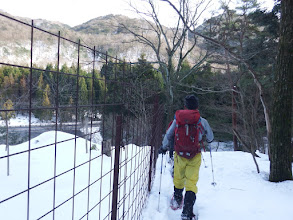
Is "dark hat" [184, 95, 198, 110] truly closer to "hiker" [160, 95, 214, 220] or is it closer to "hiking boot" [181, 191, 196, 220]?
"hiker" [160, 95, 214, 220]

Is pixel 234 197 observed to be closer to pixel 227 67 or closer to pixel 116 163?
pixel 116 163

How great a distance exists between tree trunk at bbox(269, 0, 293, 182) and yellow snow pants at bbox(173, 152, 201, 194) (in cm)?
228

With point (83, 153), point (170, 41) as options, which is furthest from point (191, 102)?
point (170, 41)

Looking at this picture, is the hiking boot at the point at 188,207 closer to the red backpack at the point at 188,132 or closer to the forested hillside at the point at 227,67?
the red backpack at the point at 188,132

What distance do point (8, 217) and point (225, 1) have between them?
11.8 meters

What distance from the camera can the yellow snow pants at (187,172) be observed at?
3.37 meters

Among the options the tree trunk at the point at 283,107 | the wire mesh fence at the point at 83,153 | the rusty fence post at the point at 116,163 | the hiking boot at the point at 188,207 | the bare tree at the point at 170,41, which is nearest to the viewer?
the rusty fence post at the point at 116,163

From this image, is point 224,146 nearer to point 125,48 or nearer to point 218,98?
point 218,98

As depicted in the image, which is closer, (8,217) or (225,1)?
(8,217)

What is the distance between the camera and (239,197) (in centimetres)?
411

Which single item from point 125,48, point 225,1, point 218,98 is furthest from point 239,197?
point 218,98

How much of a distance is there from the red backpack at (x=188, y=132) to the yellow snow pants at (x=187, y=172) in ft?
0.37

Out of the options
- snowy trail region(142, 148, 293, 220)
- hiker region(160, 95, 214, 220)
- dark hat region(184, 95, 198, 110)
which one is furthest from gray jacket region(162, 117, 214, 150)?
snowy trail region(142, 148, 293, 220)

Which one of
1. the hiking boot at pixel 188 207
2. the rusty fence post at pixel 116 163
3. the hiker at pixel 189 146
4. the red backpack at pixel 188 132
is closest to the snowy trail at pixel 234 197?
the hiking boot at pixel 188 207
